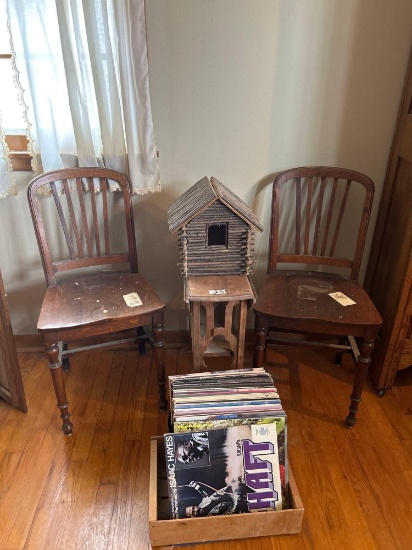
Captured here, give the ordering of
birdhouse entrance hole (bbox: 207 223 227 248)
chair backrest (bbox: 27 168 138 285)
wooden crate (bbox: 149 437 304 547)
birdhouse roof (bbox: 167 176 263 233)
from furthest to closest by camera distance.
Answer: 1. chair backrest (bbox: 27 168 138 285)
2. birdhouse entrance hole (bbox: 207 223 227 248)
3. birdhouse roof (bbox: 167 176 263 233)
4. wooden crate (bbox: 149 437 304 547)

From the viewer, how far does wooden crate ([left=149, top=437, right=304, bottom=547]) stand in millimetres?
1286

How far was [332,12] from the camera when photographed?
5.32 ft

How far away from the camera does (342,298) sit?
1688 mm

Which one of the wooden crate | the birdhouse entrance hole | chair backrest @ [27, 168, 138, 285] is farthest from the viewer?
chair backrest @ [27, 168, 138, 285]

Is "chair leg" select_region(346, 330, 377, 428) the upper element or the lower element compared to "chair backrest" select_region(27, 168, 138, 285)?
lower

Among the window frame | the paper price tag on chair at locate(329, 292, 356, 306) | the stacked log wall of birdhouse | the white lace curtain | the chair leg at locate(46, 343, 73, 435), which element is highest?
the white lace curtain

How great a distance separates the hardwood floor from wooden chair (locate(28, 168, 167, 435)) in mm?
151

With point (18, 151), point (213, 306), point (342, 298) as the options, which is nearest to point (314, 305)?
point (342, 298)

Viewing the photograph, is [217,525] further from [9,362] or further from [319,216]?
[319,216]

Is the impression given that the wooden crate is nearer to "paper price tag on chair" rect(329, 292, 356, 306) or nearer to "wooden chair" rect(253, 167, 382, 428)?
"wooden chair" rect(253, 167, 382, 428)

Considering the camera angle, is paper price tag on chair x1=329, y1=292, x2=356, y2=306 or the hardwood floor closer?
the hardwood floor

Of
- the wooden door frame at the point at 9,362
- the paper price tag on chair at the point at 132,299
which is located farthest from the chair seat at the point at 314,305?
the wooden door frame at the point at 9,362

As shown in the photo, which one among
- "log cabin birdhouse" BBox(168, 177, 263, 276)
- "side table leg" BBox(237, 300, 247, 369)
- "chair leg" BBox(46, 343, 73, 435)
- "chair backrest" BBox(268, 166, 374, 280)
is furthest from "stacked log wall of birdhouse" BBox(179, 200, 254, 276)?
"chair leg" BBox(46, 343, 73, 435)

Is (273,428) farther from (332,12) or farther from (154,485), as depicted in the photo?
(332,12)
